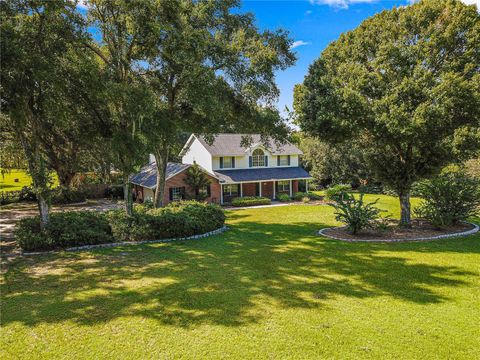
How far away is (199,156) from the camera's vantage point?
35.5m

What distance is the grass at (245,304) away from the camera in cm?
550

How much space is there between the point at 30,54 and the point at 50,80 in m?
1.04

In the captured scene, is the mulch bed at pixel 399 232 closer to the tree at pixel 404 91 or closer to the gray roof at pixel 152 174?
the tree at pixel 404 91

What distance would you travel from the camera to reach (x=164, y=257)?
1139cm

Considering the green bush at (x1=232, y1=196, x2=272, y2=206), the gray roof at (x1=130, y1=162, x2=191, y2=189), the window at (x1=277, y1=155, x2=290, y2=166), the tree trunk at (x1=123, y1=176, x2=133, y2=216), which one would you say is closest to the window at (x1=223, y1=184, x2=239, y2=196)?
the green bush at (x1=232, y1=196, x2=272, y2=206)

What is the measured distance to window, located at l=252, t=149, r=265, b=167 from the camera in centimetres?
3519

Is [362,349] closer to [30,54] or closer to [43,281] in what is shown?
[43,281]

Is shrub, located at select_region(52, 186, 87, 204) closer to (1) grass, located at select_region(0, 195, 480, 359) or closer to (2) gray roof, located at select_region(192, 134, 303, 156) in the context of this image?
A: (2) gray roof, located at select_region(192, 134, 303, 156)

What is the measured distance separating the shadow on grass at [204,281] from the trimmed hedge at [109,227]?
1154 mm

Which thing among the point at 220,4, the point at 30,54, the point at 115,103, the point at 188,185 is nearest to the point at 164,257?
the point at 115,103

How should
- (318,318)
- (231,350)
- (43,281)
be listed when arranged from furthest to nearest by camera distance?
(43,281) → (318,318) → (231,350)

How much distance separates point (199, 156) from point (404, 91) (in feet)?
82.1

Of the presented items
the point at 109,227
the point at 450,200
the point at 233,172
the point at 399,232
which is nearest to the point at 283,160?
the point at 233,172

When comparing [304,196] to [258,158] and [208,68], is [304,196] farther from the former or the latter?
[208,68]
